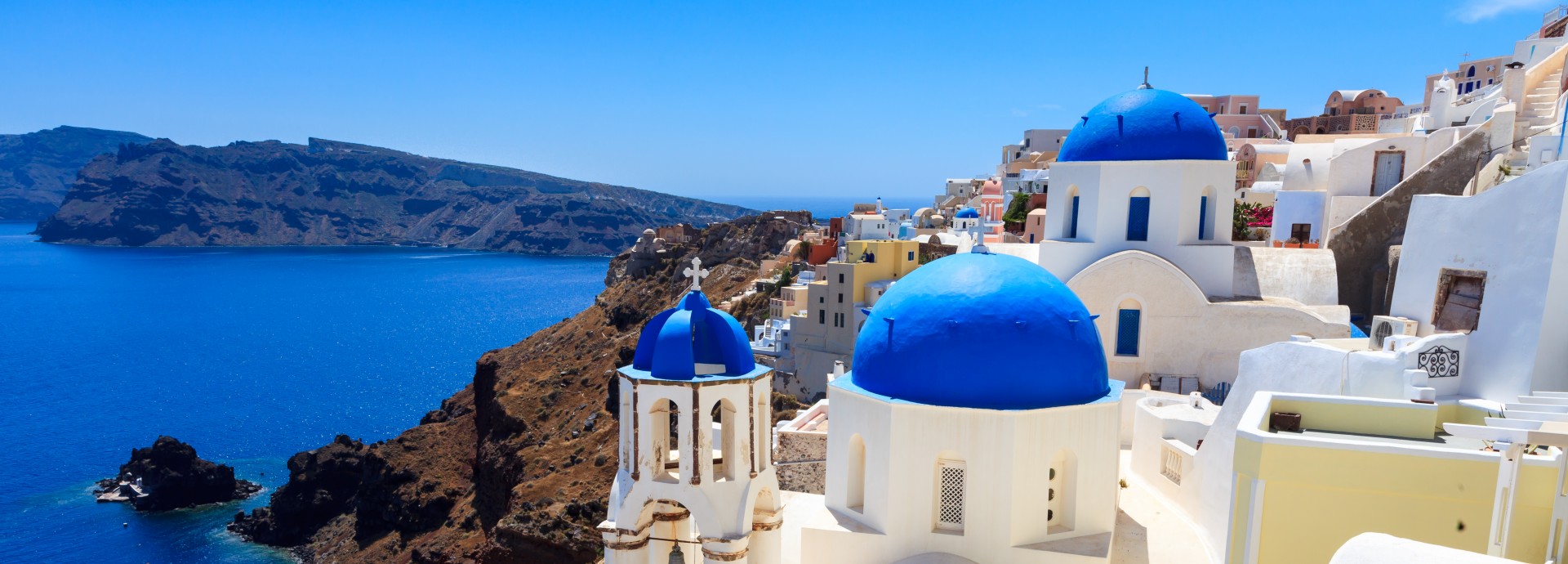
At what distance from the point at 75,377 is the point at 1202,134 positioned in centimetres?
7137

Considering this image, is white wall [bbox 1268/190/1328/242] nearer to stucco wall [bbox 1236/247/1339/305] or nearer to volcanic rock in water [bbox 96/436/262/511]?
stucco wall [bbox 1236/247/1339/305]

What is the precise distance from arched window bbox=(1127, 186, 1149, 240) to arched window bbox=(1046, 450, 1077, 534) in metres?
7.36

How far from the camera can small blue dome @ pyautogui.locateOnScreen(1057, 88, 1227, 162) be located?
14.9 meters

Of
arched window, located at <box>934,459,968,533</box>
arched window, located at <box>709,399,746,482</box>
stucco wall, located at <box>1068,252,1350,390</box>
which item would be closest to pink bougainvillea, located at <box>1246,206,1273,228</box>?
stucco wall, located at <box>1068,252,1350,390</box>

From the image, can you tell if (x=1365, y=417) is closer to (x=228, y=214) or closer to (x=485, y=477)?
(x=485, y=477)

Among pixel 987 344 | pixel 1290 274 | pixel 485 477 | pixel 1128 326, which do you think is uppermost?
pixel 1290 274

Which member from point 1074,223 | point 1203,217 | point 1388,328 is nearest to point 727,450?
point 1388,328

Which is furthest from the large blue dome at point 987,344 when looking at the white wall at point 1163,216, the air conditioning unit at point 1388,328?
the white wall at point 1163,216

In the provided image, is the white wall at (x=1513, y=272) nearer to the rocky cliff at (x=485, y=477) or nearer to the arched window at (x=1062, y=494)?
the arched window at (x=1062, y=494)

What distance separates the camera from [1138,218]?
15.4 metres

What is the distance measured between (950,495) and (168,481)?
39850 mm

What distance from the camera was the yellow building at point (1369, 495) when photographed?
5.79m

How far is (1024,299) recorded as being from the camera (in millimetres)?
9383

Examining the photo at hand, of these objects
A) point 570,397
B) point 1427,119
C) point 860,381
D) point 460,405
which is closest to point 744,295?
point 570,397
